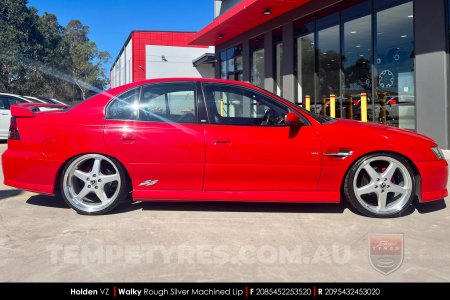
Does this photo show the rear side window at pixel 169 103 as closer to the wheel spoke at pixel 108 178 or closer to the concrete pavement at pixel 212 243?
the wheel spoke at pixel 108 178

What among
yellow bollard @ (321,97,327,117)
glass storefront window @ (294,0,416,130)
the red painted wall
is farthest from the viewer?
the red painted wall

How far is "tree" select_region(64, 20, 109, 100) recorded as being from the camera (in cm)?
6025

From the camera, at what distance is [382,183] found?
4180 mm

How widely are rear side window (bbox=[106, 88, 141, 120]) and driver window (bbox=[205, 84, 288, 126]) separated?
0.78 meters

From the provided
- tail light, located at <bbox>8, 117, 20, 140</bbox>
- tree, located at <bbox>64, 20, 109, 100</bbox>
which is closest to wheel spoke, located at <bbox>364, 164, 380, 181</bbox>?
tail light, located at <bbox>8, 117, 20, 140</bbox>

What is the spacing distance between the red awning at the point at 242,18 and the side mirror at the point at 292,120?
28.2ft

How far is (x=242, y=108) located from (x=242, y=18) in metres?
10.5

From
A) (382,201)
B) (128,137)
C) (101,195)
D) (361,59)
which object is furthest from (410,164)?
(361,59)

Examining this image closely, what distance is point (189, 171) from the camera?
4199 millimetres

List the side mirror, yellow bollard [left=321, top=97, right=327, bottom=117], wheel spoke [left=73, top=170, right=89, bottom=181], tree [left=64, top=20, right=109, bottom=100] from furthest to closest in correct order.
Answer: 1. tree [left=64, top=20, right=109, bottom=100]
2. yellow bollard [left=321, top=97, right=327, bottom=117]
3. wheel spoke [left=73, top=170, right=89, bottom=181]
4. the side mirror

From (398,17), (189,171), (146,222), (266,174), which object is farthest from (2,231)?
(398,17)

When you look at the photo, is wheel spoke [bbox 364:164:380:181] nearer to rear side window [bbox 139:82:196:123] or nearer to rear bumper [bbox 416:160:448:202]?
rear bumper [bbox 416:160:448:202]
